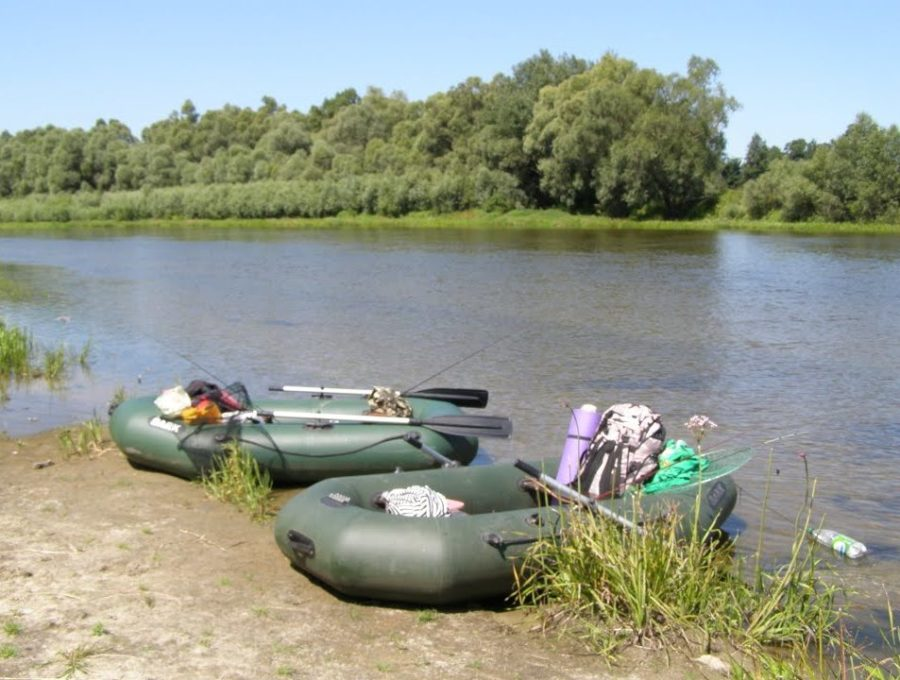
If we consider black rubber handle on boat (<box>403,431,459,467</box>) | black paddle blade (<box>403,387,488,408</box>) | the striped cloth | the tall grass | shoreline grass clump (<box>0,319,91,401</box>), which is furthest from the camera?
shoreline grass clump (<box>0,319,91,401</box>)

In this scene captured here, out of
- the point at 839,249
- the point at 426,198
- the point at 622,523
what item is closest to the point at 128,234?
the point at 426,198

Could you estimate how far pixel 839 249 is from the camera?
30.3 meters

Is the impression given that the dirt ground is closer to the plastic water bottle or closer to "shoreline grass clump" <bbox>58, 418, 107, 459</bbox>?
"shoreline grass clump" <bbox>58, 418, 107, 459</bbox>

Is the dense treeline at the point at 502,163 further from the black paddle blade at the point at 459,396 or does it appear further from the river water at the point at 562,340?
the black paddle blade at the point at 459,396

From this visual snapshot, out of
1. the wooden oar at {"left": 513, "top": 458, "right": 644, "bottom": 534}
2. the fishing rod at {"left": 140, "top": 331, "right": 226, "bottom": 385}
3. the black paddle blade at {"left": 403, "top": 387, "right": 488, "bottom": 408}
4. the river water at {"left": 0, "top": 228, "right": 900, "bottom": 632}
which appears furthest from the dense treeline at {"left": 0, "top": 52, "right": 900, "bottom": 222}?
the wooden oar at {"left": 513, "top": 458, "right": 644, "bottom": 534}

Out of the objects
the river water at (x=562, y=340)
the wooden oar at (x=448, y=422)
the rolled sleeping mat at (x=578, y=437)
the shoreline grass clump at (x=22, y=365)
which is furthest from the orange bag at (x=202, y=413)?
the shoreline grass clump at (x=22, y=365)

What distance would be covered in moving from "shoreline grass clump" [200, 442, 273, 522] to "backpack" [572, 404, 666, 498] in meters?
2.01

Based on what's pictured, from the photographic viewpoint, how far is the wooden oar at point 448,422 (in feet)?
23.6

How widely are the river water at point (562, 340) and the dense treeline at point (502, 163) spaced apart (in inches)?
510

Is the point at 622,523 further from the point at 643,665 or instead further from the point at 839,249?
the point at 839,249

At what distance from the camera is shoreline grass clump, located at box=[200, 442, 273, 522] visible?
21.3ft

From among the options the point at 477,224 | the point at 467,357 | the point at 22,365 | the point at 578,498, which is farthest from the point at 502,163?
the point at 578,498

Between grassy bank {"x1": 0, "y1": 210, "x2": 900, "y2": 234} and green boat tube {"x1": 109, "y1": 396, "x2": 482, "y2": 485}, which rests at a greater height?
grassy bank {"x1": 0, "y1": 210, "x2": 900, "y2": 234}

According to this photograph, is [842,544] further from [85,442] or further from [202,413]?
[85,442]
